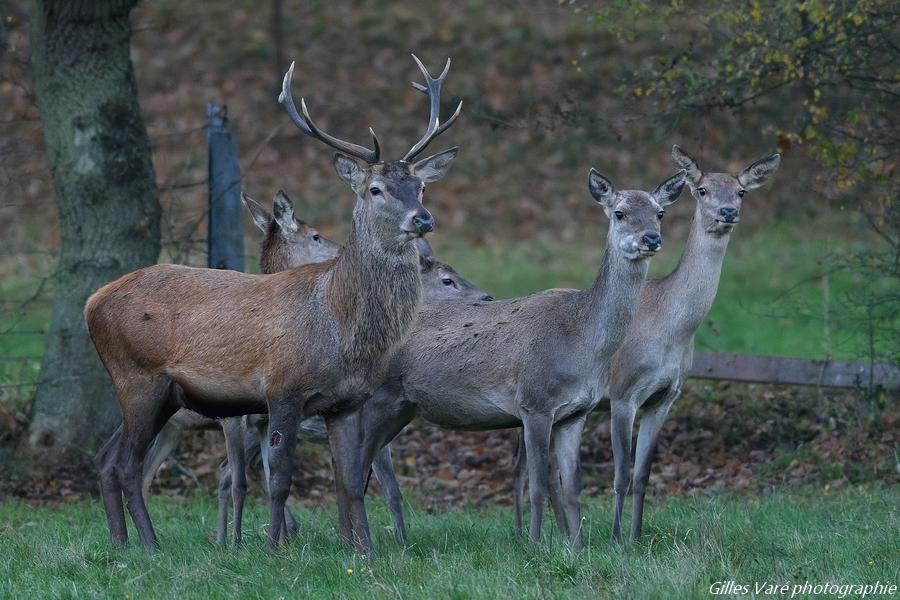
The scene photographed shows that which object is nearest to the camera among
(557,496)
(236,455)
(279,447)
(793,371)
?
(279,447)

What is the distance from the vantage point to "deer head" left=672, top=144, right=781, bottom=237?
28.9 feet

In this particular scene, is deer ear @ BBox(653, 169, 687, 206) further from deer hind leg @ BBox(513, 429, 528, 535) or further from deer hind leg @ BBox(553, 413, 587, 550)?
deer hind leg @ BBox(513, 429, 528, 535)

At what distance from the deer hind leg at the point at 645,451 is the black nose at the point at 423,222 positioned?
2270 millimetres

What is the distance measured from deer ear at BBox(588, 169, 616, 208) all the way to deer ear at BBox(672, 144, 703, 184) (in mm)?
717

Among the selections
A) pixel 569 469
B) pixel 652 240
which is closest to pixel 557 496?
pixel 569 469

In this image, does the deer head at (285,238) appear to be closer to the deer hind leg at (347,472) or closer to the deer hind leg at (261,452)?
the deer hind leg at (261,452)

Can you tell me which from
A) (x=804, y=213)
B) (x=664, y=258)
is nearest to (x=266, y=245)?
(x=664, y=258)

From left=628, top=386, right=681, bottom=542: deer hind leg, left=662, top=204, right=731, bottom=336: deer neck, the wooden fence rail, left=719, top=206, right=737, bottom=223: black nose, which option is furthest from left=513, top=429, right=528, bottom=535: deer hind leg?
the wooden fence rail

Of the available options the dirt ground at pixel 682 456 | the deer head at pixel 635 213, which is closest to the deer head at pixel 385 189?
the deer head at pixel 635 213

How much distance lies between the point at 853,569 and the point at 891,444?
15.0 feet

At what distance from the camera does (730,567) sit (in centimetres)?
610

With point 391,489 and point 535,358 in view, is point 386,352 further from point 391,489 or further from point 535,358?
point 391,489

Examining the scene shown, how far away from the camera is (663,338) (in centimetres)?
868

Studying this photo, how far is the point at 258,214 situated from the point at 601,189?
9.17 feet
